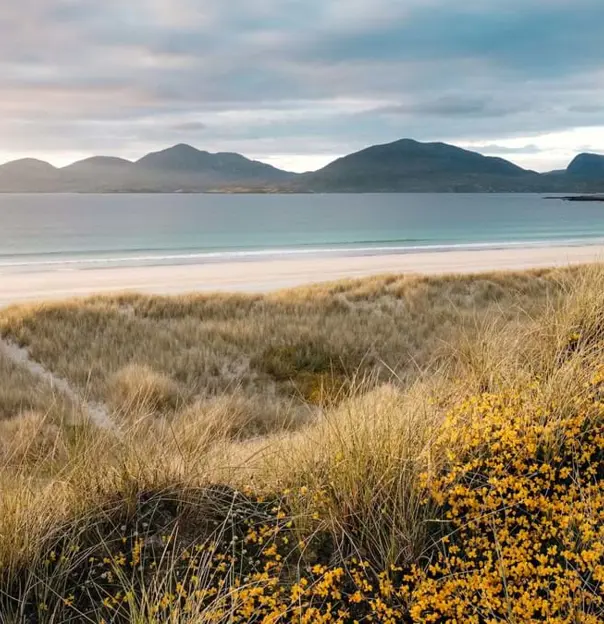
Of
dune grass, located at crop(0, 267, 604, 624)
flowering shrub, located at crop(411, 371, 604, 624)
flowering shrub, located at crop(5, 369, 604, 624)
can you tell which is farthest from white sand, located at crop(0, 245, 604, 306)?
flowering shrub, located at crop(5, 369, 604, 624)

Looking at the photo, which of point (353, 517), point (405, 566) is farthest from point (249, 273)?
point (405, 566)

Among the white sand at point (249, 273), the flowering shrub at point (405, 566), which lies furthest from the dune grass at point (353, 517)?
the white sand at point (249, 273)

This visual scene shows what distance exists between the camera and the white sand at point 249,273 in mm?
20281

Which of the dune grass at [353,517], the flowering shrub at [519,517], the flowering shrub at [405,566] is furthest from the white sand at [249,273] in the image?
the flowering shrub at [405,566]

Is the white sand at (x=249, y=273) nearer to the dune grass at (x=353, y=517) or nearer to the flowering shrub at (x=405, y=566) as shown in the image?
the dune grass at (x=353, y=517)

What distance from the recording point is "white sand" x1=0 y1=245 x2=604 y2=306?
2028cm

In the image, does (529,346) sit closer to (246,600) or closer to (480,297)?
(246,600)

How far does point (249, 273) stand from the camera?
24.7m

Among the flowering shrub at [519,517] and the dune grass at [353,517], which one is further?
the dune grass at [353,517]

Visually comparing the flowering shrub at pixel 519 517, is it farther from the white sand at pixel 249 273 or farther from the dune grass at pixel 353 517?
the white sand at pixel 249 273

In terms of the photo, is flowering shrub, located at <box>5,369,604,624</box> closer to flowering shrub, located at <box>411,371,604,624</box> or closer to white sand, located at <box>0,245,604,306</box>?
flowering shrub, located at <box>411,371,604,624</box>

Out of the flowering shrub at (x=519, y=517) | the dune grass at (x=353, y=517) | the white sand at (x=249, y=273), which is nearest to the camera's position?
the flowering shrub at (x=519, y=517)

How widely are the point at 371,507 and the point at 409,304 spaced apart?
979 cm

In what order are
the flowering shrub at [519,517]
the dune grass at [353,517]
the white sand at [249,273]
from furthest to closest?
1. the white sand at [249,273]
2. the dune grass at [353,517]
3. the flowering shrub at [519,517]
